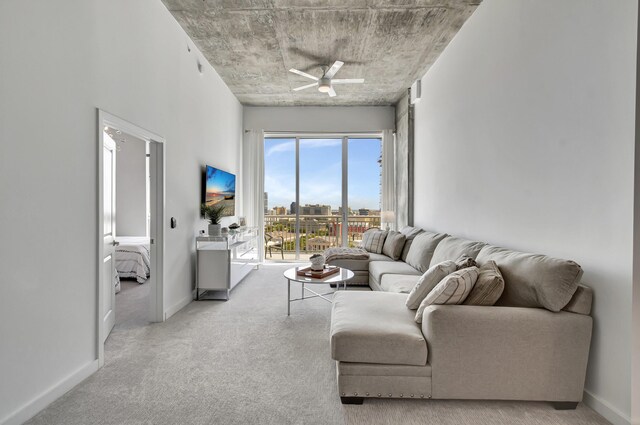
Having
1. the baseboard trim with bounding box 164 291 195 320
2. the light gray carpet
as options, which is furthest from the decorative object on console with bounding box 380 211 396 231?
the baseboard trim with bounding box 164 291 195 320

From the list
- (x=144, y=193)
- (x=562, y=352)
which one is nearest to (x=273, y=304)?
(x=562, y=352)

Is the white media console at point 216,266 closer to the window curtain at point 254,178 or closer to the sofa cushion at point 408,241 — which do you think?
the window curtain at point 254,178

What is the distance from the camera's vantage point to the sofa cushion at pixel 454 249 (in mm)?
2930

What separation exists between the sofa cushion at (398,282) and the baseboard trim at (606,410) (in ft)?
4.29

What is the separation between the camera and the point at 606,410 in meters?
1.83

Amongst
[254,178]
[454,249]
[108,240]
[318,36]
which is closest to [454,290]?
[454,249]

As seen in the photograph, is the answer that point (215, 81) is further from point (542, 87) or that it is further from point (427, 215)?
point (542, 87)

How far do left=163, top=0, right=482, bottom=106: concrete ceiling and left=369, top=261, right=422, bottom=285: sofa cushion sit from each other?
8.61ft

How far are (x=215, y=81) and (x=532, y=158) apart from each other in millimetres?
4178

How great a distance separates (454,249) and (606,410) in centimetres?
154

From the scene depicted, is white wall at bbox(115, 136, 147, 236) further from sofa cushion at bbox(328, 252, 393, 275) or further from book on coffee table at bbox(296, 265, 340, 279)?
book on coffee table at bbox(296, 265, 340, 279)

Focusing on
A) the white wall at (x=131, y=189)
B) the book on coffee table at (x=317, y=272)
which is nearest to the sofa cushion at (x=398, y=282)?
the book on coffee table at (x=317, y=272)

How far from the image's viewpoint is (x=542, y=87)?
232 centimetres

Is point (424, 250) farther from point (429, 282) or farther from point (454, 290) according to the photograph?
point (454, 290)
